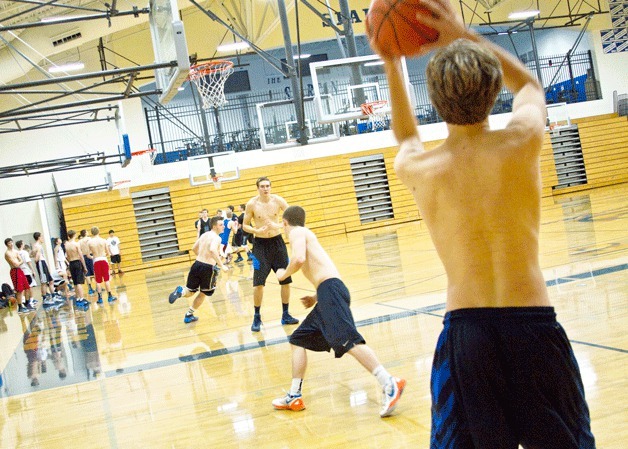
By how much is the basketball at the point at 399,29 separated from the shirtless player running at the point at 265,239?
237 inches

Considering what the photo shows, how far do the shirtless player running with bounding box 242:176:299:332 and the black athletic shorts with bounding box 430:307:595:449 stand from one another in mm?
6372

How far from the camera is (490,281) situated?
6.05ft

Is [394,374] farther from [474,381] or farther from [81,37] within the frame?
[81,37]

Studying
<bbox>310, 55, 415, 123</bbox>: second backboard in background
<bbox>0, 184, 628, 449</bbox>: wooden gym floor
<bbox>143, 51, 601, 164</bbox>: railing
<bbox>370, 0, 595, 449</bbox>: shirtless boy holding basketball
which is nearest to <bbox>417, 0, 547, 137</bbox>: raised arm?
<bbox>370, 0, 595, 449</bbox>: shirtless boy holding basketball

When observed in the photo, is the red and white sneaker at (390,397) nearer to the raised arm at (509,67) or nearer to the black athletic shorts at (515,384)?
the black athletic shorts at (515,384)

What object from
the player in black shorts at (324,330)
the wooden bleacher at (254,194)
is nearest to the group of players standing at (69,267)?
the wooden bleacher at (254,194)

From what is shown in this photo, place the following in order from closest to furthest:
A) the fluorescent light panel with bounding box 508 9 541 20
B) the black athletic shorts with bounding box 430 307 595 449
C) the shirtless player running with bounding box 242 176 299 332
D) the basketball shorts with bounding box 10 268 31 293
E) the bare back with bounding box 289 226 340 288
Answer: the black athletic shorts with bounding box 430 307 595 449 → the bare back with bounding box 289 226 340 288 → the shirtless player running with bounding box 242 176 299 332 → the basketball shorts with bounding box 10 268 31 293 → the fluorescent light panel with bounding box 508 9 541 20

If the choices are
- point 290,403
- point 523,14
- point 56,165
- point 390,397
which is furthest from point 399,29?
point 523,14

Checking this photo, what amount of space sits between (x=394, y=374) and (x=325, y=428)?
106 centimetres

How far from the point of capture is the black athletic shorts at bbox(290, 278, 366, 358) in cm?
471

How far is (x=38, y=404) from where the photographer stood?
6.19m

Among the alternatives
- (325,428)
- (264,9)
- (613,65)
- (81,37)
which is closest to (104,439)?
(325,428)

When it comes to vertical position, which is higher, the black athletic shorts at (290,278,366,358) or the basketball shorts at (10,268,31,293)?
the basketball shorts at (10,268,31,293)

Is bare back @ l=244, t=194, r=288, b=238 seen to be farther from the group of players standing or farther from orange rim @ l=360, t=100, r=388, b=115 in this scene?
the group of players standing
